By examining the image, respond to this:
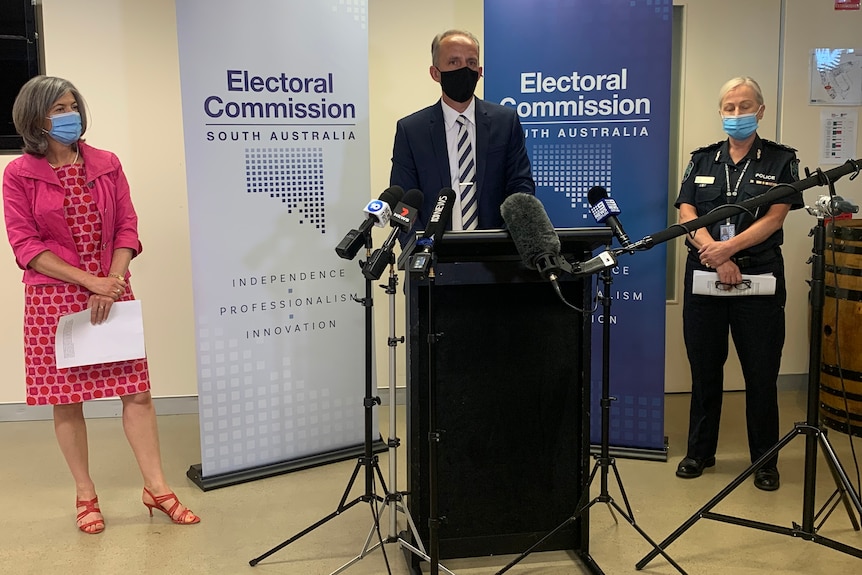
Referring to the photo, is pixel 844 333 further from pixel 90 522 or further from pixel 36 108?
pixel 36 108

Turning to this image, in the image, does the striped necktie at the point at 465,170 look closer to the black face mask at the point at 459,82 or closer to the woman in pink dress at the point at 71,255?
the black face mask at the point at 459,82

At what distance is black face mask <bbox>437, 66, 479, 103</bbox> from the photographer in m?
3.19

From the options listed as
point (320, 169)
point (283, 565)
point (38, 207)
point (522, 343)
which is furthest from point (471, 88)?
point (283, 565)

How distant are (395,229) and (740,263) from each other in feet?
5.88

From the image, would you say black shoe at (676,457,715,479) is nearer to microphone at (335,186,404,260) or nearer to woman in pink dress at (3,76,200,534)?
microphone at (335,186,404,260)

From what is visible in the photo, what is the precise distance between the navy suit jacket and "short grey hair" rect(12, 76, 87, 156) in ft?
4.36

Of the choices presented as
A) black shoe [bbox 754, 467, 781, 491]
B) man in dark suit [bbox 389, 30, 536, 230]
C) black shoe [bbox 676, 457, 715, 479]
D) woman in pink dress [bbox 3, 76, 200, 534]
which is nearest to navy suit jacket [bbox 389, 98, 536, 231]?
man in dark suit [bbox 389, 30, 536, 230]

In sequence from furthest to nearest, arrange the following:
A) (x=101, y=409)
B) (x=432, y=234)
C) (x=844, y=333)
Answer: (x=101, y=409) < (x=844, y=333) < (x=432, y=234)

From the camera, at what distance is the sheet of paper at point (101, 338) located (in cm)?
301

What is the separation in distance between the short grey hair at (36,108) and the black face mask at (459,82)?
4.74ft

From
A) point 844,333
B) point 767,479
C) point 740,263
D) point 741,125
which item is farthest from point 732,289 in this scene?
point 844,333

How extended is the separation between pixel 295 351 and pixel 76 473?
1067 mm

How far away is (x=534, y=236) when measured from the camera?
234 cm

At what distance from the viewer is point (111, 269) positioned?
3150 millimetres
